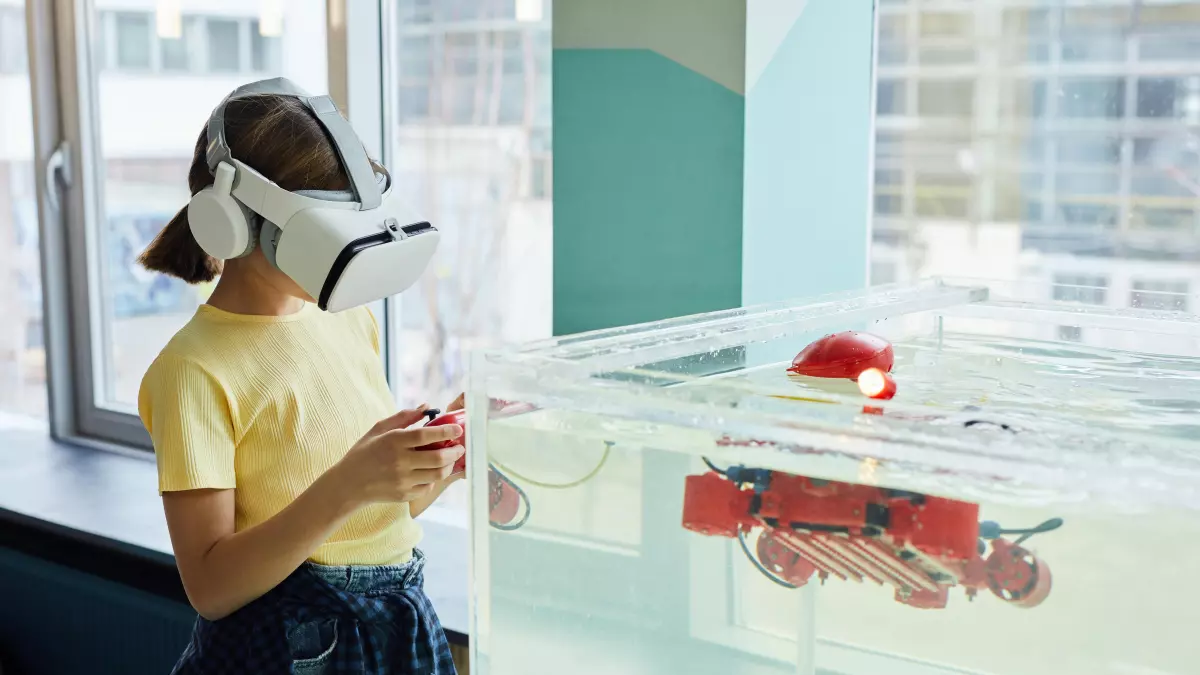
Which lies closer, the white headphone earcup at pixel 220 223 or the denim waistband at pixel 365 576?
the white headphone earcup at pixel 220 223

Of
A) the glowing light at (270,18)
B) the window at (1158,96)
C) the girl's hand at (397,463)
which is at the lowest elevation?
the girl's hand at (397,463)

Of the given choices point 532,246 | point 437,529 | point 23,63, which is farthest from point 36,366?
point 532,246

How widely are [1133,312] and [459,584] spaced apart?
3.43ft

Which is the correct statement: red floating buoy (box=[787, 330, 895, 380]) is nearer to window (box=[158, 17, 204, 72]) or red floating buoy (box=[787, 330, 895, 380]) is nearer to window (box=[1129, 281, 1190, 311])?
window (box=[1129, 281, 1190, 311])

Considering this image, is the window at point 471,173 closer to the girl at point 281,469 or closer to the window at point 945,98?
the window at point 945,98

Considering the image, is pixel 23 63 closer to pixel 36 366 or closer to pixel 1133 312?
pixel 36 366

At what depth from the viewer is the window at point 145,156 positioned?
2277 millimetres

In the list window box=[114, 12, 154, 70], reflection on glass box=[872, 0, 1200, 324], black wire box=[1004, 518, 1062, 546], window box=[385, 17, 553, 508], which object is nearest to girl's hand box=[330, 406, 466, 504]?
black wire box=[1004, 518, 1062, 546]

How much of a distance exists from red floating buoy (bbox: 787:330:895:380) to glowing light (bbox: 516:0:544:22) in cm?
113

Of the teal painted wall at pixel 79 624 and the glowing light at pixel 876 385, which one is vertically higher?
the glowing light at pixel 876 385

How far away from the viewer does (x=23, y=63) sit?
2.66 meters

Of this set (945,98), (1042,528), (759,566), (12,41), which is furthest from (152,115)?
(1042,528)

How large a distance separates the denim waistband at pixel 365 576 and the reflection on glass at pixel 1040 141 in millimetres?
747

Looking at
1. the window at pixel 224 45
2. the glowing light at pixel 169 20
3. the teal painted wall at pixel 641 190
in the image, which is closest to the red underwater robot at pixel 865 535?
the teal painted wall at pixel 641 190
